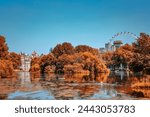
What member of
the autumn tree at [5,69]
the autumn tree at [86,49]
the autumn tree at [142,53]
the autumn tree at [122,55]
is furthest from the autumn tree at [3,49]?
the autumn tree at [122,55]

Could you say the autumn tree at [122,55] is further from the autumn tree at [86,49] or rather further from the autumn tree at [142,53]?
Answer: the autumn tree at [142,53]

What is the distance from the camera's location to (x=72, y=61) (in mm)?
17984

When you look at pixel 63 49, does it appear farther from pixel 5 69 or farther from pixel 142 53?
pixel 142 53

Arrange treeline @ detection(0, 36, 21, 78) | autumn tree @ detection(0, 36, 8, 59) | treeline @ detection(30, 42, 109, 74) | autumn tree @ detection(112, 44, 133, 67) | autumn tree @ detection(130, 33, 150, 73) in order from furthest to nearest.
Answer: autumn tree @ detection(112, 44, 133, 67) → treeline @ detection(30, 42, 109, 74) → autumn tree @ detection(0, 36, 8, 59) → treeline @ detection(0, 36, 21, 78) → autumn tree @ detection(130, 33, 150, 73)

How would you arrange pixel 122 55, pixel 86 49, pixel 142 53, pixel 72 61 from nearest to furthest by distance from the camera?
1. pixel 142 53
2. pixel 72 61
3. pixel 122 55
4. pixel 86 49

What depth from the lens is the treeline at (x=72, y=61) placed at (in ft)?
55.9

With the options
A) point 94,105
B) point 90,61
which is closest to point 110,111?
point 94,105

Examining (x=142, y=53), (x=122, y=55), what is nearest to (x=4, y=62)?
(x=142, y=53)

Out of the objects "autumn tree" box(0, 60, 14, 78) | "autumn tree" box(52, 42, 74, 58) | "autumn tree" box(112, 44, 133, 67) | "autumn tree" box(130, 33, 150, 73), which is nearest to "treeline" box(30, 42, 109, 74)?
"autumn tree" box(52, 42, 74, 58)

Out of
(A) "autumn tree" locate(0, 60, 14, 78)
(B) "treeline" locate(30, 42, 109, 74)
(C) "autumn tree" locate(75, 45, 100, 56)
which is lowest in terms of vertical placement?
(A) "autumn tree" locate(0, 60, 14, 78)

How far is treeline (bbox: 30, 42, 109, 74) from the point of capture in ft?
55.9

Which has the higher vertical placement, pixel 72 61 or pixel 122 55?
pixel 122 55

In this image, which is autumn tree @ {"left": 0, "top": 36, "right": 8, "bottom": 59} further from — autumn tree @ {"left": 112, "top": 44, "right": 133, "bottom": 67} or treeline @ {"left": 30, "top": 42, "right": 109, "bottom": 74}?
autumn tree @ {"left": 112, "top": 44, "right": 133, "bottom": 67}

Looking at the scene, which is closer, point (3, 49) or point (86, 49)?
point (3, 49)
